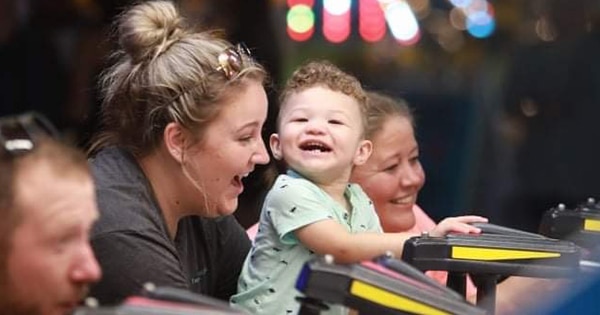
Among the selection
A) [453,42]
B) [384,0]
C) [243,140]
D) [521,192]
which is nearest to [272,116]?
[243,140]

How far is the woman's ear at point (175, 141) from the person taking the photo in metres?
2.71

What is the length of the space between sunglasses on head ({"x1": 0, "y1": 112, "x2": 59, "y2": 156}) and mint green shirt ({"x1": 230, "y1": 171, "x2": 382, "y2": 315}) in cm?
79

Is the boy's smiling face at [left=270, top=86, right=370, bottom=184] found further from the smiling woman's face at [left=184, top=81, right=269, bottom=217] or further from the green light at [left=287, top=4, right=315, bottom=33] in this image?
the green light at [left=287, top=4, right=315, bottom=33]

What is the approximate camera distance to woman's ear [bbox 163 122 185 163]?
Answer: 2.71 meters

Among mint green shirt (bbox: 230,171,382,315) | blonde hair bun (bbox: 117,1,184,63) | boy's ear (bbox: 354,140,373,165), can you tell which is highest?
blonde hair bun (bbox: 117,1,184,63)

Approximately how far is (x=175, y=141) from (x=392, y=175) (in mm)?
759

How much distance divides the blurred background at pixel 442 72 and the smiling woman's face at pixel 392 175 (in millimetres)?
372

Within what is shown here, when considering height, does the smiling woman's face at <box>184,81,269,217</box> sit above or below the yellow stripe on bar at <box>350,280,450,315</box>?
above

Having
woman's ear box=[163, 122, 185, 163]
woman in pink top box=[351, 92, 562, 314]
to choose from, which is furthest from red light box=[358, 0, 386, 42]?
woman's ear box=[163, 122, 185, 163]

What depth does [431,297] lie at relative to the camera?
86.4 inches

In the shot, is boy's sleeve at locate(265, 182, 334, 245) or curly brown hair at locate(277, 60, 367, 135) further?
curly brown hair at locate(277, 60, 367, 135)

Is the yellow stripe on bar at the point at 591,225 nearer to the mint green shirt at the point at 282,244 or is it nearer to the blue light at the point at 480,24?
the mint green shirt at the point at 282,244

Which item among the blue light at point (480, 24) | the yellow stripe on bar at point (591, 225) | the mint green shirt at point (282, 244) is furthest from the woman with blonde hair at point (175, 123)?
the blue light at point (480, 24)

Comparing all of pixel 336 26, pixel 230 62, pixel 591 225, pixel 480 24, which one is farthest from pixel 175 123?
pixel 480 24
